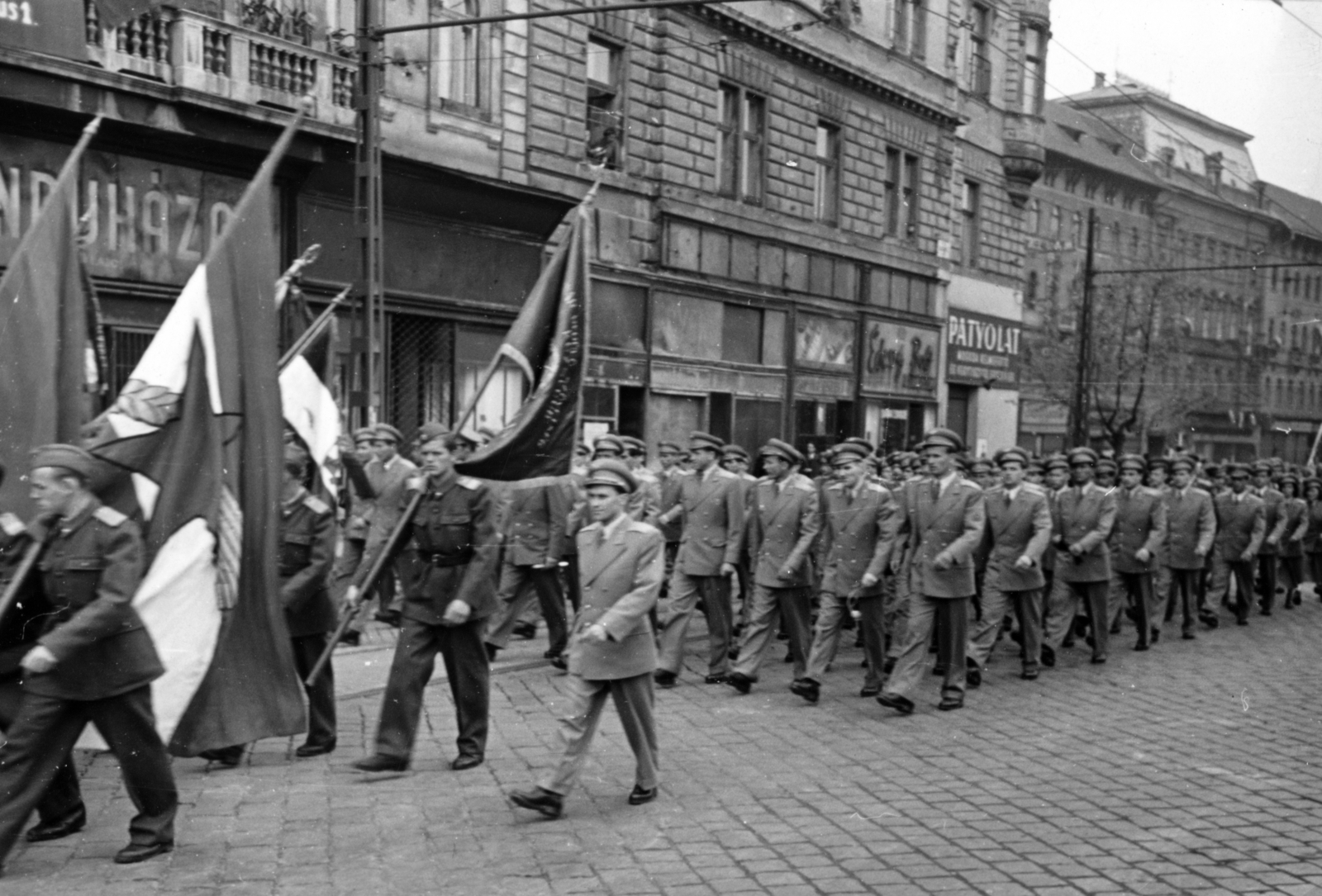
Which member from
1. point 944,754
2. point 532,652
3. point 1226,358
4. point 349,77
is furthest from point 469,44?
point 1226,358

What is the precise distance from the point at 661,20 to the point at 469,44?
16.5ft

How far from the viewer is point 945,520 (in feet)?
34.3

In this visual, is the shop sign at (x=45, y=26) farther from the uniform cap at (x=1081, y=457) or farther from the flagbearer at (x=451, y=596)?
the uniform cap at (x=1081, y=457)

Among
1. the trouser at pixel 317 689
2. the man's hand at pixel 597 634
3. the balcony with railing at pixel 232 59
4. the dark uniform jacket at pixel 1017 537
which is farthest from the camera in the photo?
the balcony with railing at pixel 232 59

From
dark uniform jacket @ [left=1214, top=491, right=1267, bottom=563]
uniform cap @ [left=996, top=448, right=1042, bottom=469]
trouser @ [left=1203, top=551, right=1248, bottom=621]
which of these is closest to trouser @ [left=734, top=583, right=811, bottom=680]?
uniform cap @ [left=996, top=448, right=1042, bottom=469]

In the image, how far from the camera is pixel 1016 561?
38.9 feet

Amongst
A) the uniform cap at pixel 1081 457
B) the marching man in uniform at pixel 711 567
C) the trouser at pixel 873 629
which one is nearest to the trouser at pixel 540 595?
the marching man in uniform at pixel 711 567

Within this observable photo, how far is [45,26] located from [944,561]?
9.63 meters

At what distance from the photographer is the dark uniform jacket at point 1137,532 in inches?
558

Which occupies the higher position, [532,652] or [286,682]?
[286,682]

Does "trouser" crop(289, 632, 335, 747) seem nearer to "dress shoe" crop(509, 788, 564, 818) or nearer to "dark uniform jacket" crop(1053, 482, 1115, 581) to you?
"dress shoe" crop(509, 788, 564, 818)

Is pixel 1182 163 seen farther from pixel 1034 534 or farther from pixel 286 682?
pixel 286 682

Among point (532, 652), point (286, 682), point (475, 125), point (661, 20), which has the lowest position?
point (532, 652)

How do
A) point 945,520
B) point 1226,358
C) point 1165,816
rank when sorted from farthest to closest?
1. point 1226,358
2. point 945,520
3. point 1165,816
